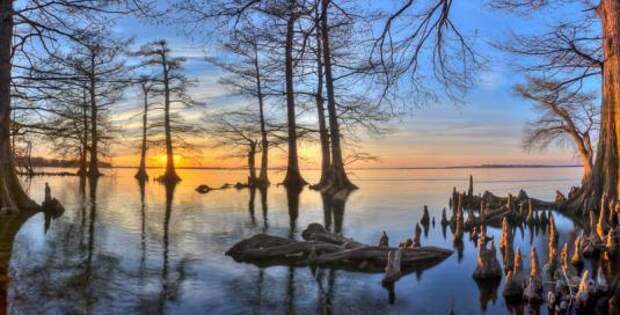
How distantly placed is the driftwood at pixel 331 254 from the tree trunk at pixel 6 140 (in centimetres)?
858

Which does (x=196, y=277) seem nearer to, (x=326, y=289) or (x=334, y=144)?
(x=326, y=289)

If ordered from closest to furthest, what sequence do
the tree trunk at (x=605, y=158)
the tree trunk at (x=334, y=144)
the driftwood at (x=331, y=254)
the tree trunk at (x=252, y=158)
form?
the driftwood at (x=331, y=254)
the tree trunk at (x=605, y=158)
the tree trunk at (x=334, y=144)
the tree trunk at (x=252, y=158)

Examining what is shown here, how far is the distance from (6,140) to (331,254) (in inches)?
431

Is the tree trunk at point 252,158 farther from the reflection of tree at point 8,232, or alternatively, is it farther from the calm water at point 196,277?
the calm water at point 196,277

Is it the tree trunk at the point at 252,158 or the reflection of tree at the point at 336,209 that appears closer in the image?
the reflection of tree at the point at 336,209

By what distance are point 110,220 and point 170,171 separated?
2516 centimetres

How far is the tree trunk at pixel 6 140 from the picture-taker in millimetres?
13633

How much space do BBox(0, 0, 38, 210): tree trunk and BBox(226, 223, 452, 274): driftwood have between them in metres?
8.58

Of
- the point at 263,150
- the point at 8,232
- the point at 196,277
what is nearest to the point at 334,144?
the point at 263,150

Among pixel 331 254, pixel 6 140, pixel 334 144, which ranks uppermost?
pixel 334 144

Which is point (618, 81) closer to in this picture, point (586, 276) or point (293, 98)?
point (586, 276)

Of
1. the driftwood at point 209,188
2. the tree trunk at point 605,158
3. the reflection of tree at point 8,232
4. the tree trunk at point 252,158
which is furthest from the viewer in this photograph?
the tree trunk at point 252,158

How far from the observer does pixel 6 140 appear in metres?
14.3

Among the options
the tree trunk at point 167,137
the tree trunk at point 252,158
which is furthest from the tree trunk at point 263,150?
the tree trunk at point 167,137
